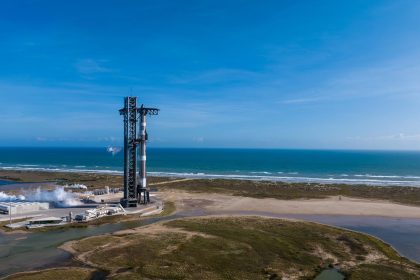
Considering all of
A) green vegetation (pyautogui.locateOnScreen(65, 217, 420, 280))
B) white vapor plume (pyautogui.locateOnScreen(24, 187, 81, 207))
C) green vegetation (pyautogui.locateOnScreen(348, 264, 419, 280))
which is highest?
white vapor plume (pyautogui.locateOnScreen(24, 187, 81, 207))

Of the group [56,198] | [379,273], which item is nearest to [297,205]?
[379,273]

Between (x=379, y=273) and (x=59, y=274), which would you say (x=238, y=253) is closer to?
(x=379, y=273)

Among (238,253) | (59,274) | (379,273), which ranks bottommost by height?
(379,273)

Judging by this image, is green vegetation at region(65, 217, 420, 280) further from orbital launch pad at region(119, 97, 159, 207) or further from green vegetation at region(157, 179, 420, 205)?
green vegetation at region(157, 179, 420, 205)

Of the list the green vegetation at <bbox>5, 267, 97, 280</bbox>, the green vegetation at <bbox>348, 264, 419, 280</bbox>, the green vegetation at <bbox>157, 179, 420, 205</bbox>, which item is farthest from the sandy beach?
the green vegetation at <bbox>5, 267, 97, 280</bbox>

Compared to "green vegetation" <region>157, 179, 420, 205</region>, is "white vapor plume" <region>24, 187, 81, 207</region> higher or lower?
higher

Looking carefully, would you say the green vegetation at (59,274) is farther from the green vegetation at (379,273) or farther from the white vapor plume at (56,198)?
the white vapor plume at (56,198)
